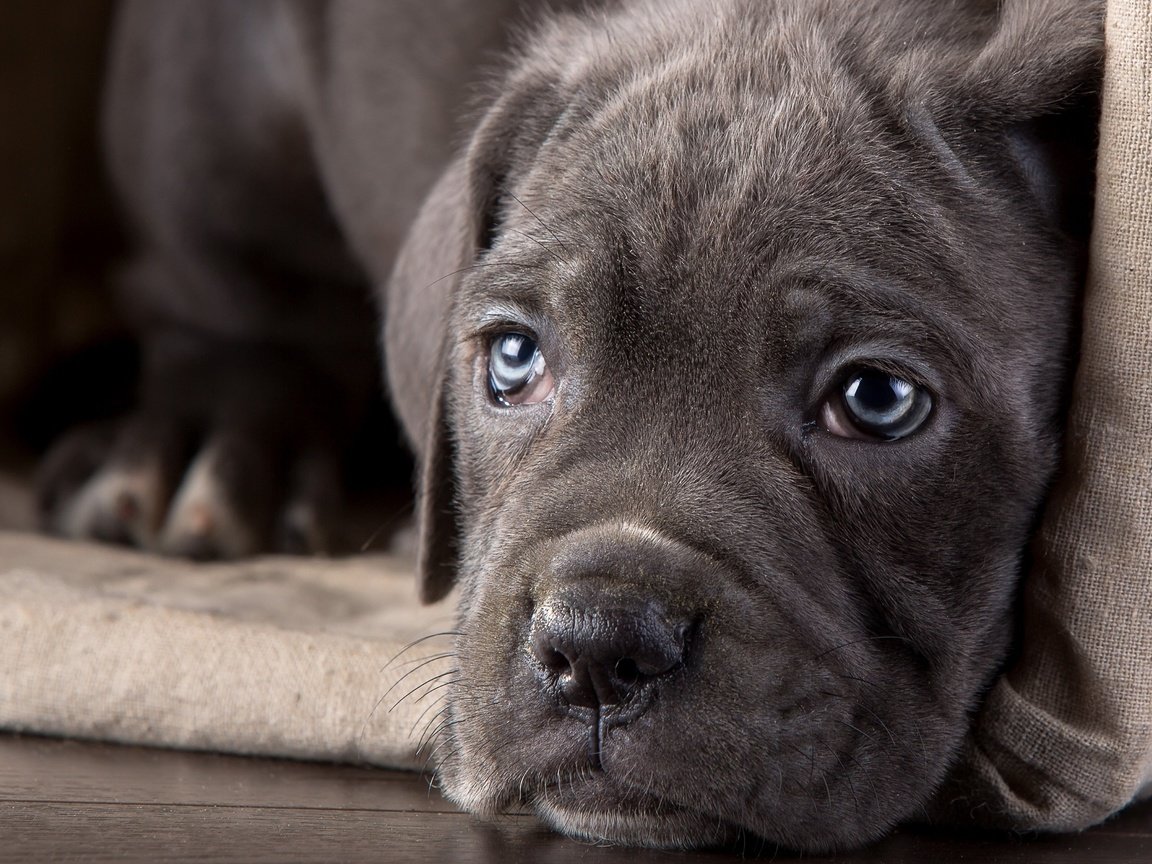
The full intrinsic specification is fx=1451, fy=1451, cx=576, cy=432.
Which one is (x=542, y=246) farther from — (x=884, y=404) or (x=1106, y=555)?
(x=1106, y=555)

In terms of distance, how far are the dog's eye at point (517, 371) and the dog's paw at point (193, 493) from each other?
1.44 metres

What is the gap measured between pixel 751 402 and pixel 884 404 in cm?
22

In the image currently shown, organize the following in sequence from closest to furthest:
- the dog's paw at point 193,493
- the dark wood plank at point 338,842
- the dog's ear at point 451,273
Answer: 1. the dark wood plank at point 338,842
2. the dog's ear at point 451,273
3. the dog's paw at point 193,493

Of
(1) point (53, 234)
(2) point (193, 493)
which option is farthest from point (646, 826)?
(1) point (53, 234)

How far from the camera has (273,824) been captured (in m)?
2.11

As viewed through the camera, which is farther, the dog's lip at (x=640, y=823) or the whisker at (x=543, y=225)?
the whisker at (x=543, y=225)

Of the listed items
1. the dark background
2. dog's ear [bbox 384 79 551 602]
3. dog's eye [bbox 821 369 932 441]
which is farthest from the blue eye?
the dark background

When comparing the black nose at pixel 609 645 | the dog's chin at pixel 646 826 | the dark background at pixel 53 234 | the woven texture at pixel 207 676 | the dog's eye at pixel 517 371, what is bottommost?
the dark background at pixel 53 234

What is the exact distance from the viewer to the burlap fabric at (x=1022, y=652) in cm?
231

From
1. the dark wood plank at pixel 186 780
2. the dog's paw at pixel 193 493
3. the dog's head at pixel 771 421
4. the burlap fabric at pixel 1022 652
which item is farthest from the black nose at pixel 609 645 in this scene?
the dog's paw at pixel 193 493

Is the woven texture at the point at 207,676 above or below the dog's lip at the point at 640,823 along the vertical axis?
below

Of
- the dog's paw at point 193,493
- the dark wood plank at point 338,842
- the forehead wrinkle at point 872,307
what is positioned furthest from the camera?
the dog's paw at point 193,493

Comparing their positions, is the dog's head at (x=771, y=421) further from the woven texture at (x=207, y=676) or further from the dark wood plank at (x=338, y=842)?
the woven texture at (x=207, y=676)

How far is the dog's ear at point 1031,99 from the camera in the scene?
240 centimetres
